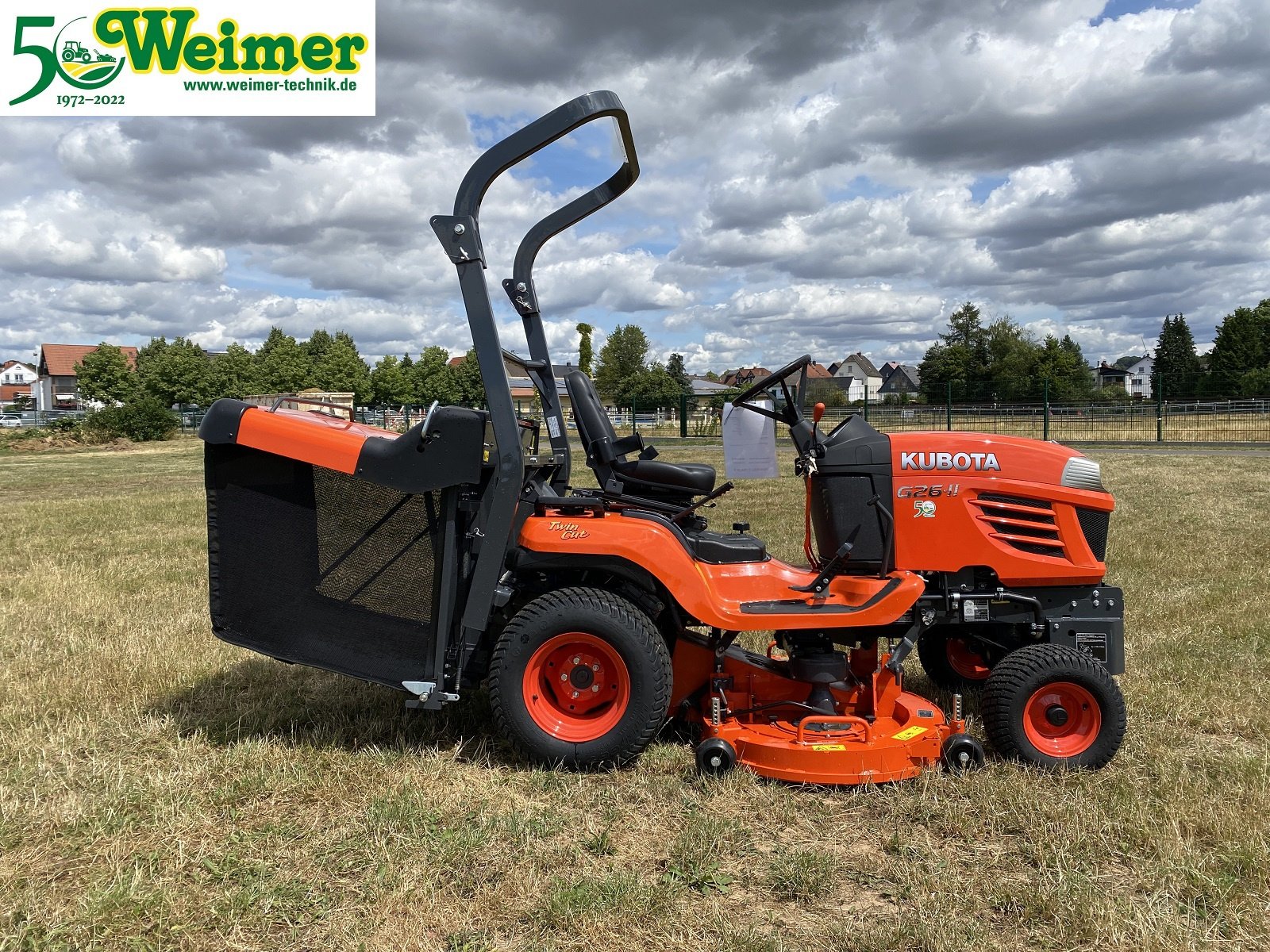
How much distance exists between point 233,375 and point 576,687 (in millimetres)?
59812

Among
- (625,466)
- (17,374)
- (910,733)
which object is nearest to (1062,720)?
(910,733)

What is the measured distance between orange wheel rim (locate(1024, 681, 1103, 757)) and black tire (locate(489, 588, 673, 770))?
5.08ft

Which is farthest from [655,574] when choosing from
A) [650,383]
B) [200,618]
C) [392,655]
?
[650,383]

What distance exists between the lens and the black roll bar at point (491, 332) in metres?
3.86

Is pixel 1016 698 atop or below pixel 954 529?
below

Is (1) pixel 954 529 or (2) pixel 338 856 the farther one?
(1) pixel 954 529

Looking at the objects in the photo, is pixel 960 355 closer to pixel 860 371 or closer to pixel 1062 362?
pixel 1062 362

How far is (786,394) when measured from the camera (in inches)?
166

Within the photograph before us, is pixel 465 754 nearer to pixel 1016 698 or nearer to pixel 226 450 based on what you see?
pixel 226 450

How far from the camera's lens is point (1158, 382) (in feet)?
87.0

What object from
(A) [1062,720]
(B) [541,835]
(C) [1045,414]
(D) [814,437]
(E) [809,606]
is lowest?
(B) [541,835]

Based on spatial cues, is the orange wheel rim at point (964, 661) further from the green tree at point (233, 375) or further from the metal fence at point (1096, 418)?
the green tree at point (233, 375)

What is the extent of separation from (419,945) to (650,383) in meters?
63.8

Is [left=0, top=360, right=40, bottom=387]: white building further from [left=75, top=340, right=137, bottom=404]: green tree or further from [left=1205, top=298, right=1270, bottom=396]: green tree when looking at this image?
[left=1205, top=298, right=1270, bottom=396]: green tree
